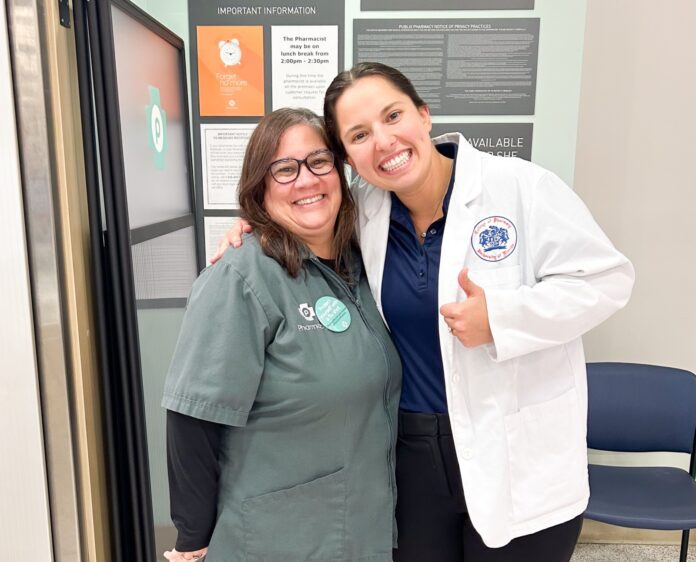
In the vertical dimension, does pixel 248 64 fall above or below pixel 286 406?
above

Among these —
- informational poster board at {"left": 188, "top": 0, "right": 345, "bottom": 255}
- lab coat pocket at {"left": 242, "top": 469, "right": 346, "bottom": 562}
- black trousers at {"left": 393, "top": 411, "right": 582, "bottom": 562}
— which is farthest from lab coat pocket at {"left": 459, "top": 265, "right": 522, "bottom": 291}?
informational poster board at {"left": 188, "top": 0, "right": 345, "bottom": 255}

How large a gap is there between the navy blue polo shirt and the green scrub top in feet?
0.25

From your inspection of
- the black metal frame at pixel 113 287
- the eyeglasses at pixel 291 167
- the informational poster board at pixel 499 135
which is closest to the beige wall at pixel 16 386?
the black metal frame at pixel 113 287

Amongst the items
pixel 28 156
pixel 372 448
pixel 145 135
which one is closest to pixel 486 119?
pixel 145 135

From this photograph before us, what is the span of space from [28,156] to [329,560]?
115 centimetres

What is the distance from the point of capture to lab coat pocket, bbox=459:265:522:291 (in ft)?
3.98

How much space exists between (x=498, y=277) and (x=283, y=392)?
20.7 inches

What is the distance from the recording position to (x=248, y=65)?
2092mm

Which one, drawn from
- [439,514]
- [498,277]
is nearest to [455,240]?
[498,277]

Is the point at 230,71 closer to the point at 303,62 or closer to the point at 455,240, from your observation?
the point at 303,62

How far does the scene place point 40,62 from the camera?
1.25 m

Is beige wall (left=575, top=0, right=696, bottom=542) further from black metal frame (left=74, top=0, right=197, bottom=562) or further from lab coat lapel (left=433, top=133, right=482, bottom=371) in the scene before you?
black metal frame (left=74, top=0, right=197, bottom=562)

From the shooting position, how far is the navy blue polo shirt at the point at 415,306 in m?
1.29

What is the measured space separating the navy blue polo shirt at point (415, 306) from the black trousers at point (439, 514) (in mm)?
61
